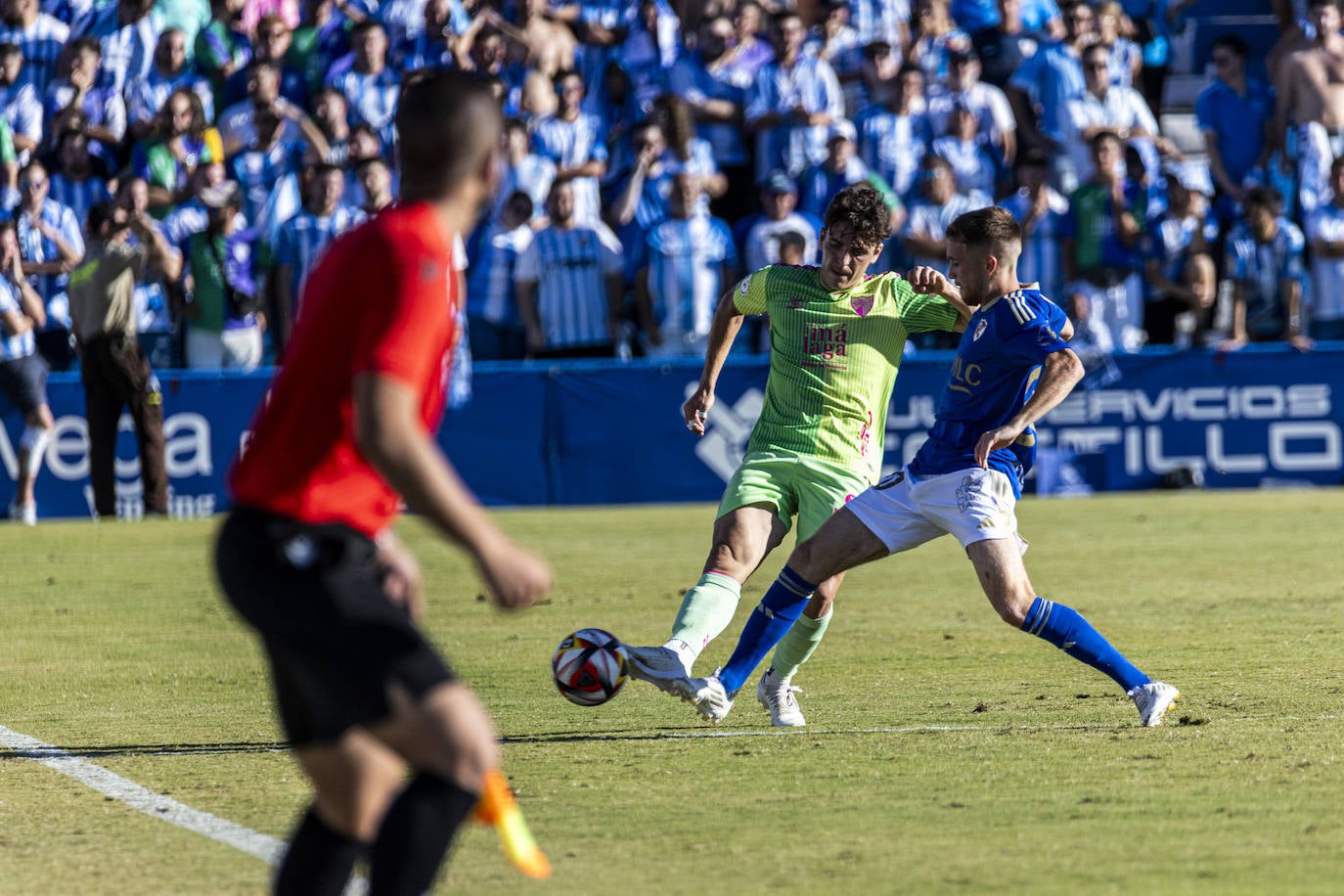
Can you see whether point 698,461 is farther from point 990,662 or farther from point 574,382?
point 990,662

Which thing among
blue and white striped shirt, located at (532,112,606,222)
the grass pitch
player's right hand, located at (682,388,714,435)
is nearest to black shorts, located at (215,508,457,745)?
the grass pitch

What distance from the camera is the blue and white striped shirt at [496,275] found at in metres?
17.6

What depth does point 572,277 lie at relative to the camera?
17.5 meters

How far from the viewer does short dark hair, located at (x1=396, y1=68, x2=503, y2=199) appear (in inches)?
142

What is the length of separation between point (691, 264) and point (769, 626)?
1031 cm

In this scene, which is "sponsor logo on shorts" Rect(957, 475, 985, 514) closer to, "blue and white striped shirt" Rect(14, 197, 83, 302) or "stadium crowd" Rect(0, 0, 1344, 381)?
"stadium crowd" Rect(0, 0, 1344, 381)

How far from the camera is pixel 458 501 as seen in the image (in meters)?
3.36

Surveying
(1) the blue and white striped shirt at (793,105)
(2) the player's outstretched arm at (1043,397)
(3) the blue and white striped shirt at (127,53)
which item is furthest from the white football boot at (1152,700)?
(3) the blue and white striped shirt at (127,53)

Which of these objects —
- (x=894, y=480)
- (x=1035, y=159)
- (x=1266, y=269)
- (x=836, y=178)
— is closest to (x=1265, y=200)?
(x=1266, y=269)

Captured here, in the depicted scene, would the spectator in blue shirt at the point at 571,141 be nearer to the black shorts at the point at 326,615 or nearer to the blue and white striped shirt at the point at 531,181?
the blue and white striped shirt at the point at 531,181

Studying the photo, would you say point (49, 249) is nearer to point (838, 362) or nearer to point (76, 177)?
point (76, 177)

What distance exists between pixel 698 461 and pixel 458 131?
13.8 m

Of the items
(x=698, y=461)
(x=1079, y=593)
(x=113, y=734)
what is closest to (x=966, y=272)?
(x=113, y=734)

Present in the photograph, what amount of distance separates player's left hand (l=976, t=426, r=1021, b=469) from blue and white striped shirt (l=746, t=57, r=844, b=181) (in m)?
11.7
